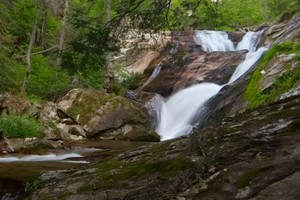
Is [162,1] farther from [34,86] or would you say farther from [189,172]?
[34,86]

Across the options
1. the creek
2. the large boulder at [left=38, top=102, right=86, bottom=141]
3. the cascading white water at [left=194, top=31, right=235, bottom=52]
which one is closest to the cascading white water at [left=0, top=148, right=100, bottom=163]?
the creek

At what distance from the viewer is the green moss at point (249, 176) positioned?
348 cm

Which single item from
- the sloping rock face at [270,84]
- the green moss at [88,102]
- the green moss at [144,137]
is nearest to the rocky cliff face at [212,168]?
the sloping rock face at [270,84]

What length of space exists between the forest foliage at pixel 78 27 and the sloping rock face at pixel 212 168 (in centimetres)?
244

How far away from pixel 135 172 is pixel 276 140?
1.62 meters

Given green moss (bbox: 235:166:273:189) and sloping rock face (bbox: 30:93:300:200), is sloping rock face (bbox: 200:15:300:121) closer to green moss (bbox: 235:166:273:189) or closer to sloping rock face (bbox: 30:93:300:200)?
sloping rock face (bbox: 30:93:300:200)

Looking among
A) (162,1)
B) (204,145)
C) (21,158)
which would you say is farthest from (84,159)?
(204,145)

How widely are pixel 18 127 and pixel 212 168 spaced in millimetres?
9995

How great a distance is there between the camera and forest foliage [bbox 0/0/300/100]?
24.1 feet

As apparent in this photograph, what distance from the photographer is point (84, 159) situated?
10016 mm

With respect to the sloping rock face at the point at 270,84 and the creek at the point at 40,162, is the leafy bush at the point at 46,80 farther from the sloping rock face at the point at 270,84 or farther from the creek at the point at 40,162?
the sloping rock face at the point at 270,84

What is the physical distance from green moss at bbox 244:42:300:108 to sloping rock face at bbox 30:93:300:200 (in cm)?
373

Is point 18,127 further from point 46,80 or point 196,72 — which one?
point 196,72

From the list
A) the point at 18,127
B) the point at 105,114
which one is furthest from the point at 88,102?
the point at 18,127
